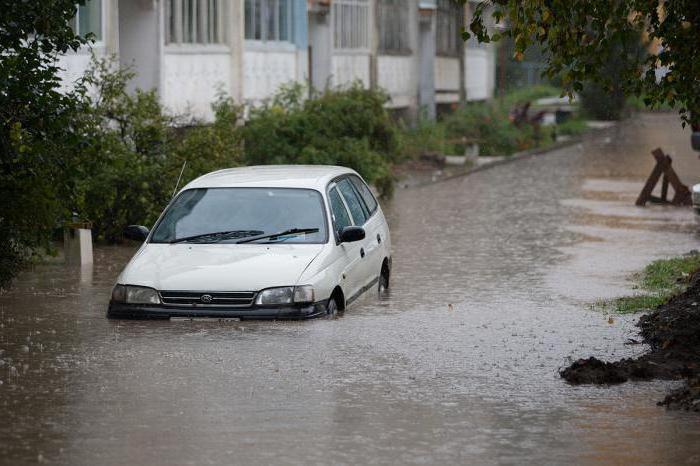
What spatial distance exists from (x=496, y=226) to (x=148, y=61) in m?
8.43

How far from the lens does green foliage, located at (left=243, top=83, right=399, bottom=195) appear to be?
83.8ft

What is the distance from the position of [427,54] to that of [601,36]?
37730mm

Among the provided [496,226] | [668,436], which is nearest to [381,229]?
[668,436]

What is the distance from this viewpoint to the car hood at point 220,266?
491 inches

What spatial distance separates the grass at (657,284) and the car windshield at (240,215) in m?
2.98

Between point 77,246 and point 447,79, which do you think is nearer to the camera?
point 77,246

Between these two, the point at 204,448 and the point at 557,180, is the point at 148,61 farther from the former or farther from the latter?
the point at 204,448

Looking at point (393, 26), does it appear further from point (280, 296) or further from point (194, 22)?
point (280, 296)

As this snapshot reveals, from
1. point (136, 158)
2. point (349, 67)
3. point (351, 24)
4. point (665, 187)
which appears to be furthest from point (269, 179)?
point (351, 24)

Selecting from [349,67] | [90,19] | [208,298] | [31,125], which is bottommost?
[208,298]

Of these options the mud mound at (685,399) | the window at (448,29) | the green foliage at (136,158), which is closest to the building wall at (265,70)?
the green foliage at (136,158)

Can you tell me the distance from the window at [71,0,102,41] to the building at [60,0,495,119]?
17 mm

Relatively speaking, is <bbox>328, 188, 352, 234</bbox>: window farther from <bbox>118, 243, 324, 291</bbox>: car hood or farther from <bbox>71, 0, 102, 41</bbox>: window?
<bbox>71, 0, 102, 41</bbox>: window

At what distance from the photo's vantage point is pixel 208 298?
1246cm
